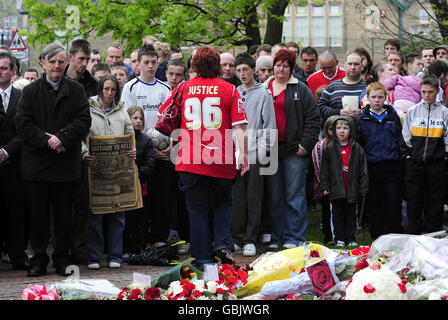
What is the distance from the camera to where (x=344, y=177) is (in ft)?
35.2

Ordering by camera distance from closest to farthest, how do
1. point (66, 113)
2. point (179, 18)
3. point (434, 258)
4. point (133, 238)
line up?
point (434, 258)
point (66, 113)
point (133, 238)
point (179, 18)

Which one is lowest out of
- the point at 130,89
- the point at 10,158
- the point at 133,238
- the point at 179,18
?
the point at 133,238

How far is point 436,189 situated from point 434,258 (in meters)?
5.29

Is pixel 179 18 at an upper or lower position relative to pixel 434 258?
upper

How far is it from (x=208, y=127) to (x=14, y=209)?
2458 mm

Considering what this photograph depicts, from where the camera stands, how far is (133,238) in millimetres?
10000

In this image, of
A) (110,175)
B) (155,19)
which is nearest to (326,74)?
(110,175)

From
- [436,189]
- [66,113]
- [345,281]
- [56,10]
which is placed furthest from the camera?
[56,10]

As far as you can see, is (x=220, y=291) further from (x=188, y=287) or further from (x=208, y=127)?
(x=208, y=127)

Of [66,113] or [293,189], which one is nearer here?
[66,113]

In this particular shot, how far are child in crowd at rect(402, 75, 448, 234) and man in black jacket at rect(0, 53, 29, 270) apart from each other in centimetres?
507

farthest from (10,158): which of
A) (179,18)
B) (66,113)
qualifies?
(179,18)

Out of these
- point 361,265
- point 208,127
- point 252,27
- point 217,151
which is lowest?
point 361,265
